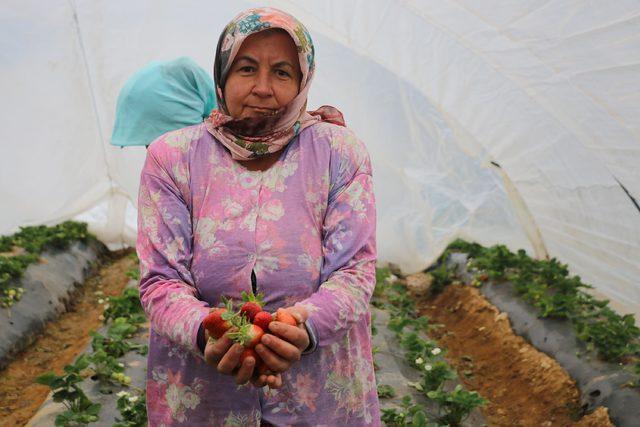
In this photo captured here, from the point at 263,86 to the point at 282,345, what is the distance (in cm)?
72

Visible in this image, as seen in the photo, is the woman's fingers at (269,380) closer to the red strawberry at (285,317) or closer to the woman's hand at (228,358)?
the woman's hand at (228,358)

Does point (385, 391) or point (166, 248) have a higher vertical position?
point (166, 248)

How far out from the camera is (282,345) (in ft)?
5.30

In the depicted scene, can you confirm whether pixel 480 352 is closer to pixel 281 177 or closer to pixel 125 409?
pixel 125 409

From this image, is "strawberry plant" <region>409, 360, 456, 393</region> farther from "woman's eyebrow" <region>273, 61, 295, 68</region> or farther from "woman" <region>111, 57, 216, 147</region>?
"woman's eyebrow" <region>273, 61, 295, 68</region>

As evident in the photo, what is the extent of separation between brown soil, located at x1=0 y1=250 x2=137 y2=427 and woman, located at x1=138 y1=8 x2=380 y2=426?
3.22m

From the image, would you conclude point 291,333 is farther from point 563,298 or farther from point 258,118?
point 563,298

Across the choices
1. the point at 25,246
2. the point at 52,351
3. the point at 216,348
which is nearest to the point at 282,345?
the point at 216,348

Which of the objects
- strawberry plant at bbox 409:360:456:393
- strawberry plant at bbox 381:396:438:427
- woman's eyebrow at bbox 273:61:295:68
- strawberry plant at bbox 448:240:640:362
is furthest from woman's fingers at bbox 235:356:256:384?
strawberry plant at bbox 448:240:640:362

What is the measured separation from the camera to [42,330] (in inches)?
237

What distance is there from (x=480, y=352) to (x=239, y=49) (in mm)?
4563

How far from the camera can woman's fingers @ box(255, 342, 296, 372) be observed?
1.61 metres

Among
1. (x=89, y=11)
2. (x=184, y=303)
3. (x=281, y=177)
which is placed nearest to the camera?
(x=184, y=303)

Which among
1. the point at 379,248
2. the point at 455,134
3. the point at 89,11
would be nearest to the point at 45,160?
the point at 89,11
